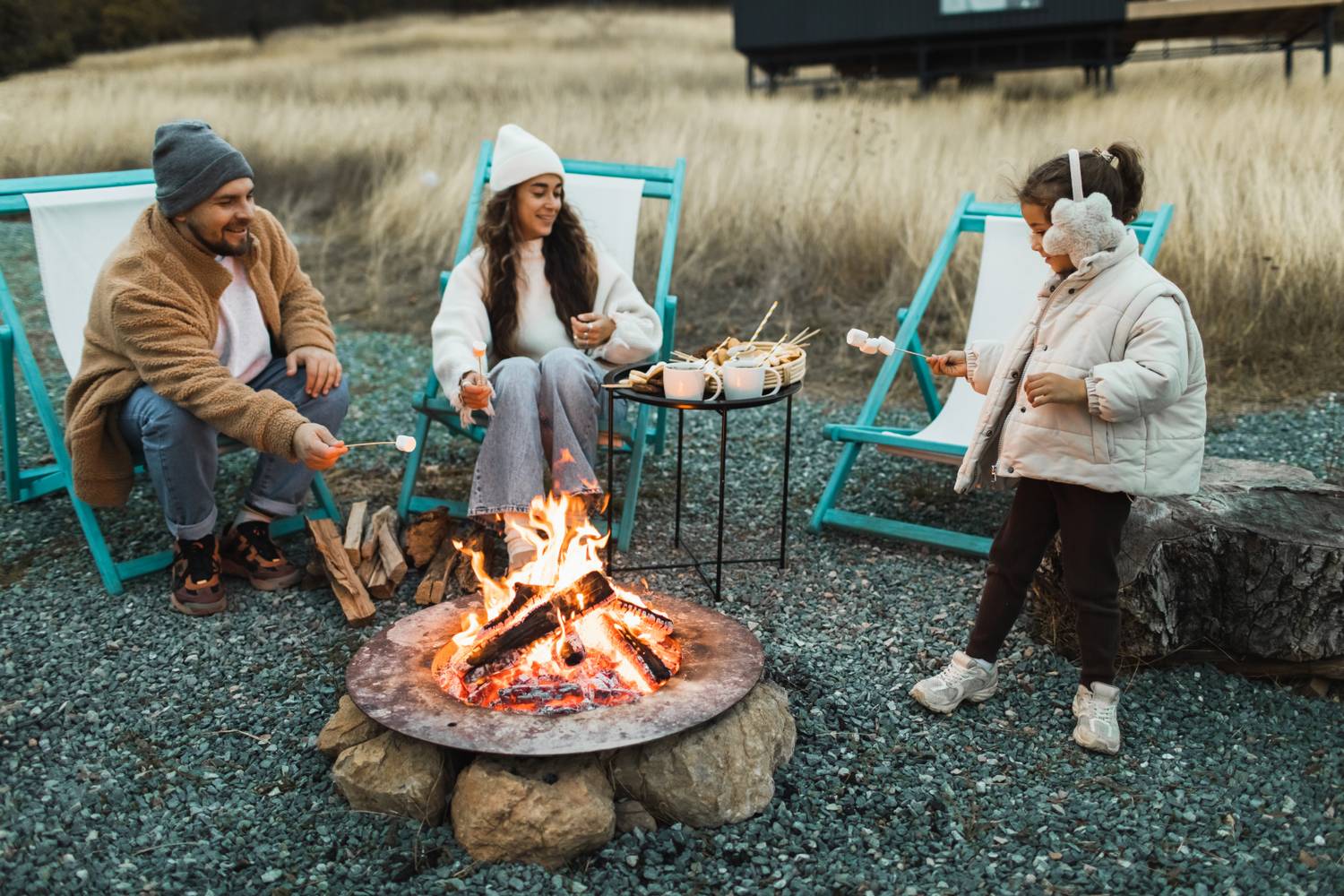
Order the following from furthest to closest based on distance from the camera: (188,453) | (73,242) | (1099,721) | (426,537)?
(73,242) → (426,537) → (188,453) → (1099,721)

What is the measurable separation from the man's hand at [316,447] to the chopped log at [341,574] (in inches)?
18.9

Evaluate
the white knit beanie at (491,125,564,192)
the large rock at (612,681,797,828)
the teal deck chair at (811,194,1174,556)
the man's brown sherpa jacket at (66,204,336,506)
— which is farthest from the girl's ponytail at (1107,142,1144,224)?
the man's brown sherpa jacket at (66,204,336,506)

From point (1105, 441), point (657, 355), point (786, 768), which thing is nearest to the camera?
point (1105, 441)

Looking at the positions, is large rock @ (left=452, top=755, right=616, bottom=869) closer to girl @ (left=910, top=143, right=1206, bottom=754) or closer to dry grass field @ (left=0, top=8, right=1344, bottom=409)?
girl @ (left=910, top=143, right=1206, bottom=754)

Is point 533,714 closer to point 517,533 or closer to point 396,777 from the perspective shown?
point 396,777

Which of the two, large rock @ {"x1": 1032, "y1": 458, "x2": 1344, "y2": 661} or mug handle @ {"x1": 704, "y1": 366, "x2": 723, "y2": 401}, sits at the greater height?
mug handle @ {"x1": 704, "y1": 366, "x2": 723, "y2": 401}

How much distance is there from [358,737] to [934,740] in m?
1.41

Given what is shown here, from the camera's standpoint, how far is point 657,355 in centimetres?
409

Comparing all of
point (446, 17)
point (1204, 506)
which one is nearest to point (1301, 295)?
point (1204, 506)

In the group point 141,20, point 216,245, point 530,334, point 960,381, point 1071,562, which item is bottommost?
point 960,381

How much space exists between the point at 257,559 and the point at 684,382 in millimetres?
1577

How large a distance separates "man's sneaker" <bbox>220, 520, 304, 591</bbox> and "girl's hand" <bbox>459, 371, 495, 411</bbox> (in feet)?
2.74

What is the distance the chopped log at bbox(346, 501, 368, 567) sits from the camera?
383 centimetres

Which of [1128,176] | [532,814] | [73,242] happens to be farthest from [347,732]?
[73,242]
